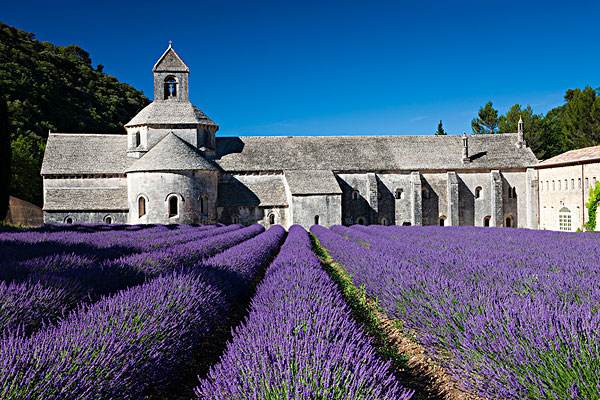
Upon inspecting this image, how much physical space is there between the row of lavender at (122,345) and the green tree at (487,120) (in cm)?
6406

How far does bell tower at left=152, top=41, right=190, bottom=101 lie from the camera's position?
1414 inches

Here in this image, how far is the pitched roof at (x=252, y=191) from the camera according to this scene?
33.9 m

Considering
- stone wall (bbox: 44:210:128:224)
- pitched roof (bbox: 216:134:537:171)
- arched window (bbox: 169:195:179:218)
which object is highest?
pitched roof (bbox: 216:134:537:171)

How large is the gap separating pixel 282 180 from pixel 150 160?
31.4 feet

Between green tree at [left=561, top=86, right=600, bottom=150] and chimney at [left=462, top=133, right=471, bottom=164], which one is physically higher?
green tree at [left=561, top=86, right=600, bottom=150]

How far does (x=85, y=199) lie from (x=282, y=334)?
31.2m

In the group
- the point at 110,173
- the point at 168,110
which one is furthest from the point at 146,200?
the point at 168,110

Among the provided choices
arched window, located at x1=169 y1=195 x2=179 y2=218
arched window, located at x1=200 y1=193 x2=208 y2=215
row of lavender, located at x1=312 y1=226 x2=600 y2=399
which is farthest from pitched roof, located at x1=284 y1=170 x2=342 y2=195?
row of lavender, located at x1=312 y1=226 x2=600 y2=399

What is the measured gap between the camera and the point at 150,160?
101ft

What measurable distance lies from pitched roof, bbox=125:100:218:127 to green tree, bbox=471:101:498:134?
42964 millimetres

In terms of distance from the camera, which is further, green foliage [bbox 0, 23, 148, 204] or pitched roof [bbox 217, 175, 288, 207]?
green foliage [bbox 0, 23, 148, 204]

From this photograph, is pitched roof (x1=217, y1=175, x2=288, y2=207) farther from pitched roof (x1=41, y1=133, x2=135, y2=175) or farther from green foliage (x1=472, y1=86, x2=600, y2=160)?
green foliage (x1=472, y1=86, x2=600, y2=160)

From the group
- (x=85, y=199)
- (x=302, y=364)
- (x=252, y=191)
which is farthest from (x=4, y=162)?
(x=302, y=364)

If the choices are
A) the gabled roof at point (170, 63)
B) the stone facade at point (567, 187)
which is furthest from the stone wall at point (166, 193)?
the stone facade at point (567, 187)
